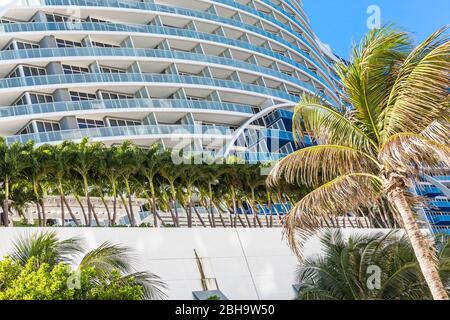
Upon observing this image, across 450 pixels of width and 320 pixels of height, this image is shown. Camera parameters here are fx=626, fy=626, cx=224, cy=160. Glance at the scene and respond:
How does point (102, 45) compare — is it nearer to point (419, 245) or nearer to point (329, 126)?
point (329, 126)

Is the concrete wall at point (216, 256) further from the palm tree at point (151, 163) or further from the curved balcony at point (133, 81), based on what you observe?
the curved balcony at point (133, 81)

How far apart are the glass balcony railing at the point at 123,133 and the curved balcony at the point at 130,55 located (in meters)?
7.68

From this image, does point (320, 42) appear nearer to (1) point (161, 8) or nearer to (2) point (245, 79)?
(2) point (245, 79)

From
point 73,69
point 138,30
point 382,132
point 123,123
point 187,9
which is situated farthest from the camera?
point 187,9

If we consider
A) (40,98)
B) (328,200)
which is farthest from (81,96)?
(328,200)

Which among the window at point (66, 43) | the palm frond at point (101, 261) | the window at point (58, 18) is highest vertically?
the window at point (58, 18)

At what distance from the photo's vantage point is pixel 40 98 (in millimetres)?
58531

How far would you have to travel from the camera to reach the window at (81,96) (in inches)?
2384

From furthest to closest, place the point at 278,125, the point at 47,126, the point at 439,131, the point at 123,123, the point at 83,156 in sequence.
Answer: the point at 278,125
the point at 123,123
the point at 47,126
the point at 83,156
the point at 439,131

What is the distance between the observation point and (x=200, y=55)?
6944 centimetres

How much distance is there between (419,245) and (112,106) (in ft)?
161

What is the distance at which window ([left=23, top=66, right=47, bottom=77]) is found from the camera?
194ft

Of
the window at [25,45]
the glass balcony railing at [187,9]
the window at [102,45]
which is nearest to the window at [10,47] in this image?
the window at [25,45]

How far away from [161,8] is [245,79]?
1366 cm
